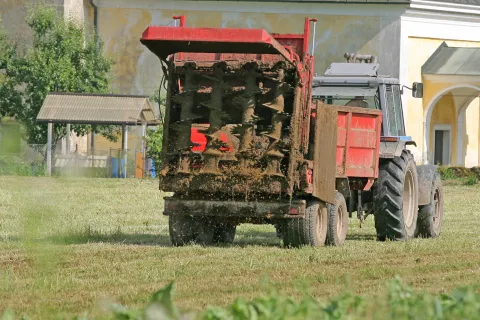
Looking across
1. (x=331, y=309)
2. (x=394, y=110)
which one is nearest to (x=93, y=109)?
(x=394, y=110)

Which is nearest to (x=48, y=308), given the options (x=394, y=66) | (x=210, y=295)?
(x=210, y=295)

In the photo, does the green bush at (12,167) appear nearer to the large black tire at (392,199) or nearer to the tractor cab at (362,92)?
the large black tire at (392,199)

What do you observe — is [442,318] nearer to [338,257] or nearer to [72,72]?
[338,257]

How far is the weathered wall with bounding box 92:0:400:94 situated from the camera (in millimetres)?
55281

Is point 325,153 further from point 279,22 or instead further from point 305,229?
point 279,22

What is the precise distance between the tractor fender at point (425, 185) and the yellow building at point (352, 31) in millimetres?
34458

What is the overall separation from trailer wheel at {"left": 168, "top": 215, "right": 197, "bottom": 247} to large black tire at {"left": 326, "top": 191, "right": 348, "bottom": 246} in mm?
1925

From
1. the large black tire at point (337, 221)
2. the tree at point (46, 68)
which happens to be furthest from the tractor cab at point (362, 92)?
the tree at point (46, 68)

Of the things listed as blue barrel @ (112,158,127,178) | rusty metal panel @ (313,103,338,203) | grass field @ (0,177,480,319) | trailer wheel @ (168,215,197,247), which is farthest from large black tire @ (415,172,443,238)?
blue barrel @ (112,158,127,178)

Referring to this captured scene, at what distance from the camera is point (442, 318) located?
7.03 m

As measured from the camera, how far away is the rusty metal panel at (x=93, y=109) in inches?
1796

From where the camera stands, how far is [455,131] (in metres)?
58.8

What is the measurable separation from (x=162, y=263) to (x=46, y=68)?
37860 mm

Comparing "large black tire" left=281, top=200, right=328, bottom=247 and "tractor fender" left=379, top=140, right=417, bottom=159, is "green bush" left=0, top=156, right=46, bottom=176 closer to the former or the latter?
"large black tire" left=281, top=200, right=328, bottom=247
